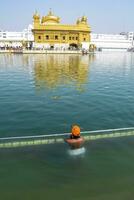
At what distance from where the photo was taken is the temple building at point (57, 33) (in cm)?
8531

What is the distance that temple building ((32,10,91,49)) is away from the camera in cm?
8531

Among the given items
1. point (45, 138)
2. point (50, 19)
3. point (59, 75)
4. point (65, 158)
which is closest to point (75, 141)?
point (65, 158)

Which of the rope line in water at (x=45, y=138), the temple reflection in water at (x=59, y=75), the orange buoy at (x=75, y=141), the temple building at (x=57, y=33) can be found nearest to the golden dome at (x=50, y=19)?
the temple building at (x=57, y=33)

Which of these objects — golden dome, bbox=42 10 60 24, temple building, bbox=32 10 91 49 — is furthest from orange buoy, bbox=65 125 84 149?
golden dome, bbox=42 10 60 24

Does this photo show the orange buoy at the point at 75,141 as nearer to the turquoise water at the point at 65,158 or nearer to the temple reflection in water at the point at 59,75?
the turquoise water at the point at 65,158

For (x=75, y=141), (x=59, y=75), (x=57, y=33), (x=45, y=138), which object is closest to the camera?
(x=75, y=141)

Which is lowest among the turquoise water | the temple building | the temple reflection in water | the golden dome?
the turquoise water

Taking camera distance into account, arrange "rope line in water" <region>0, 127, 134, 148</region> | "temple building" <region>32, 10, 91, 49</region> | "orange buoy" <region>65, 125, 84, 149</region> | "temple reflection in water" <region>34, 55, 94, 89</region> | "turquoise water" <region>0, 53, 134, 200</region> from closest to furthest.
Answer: "turquoise water" <region>0, 53, 134, 200</region>
"orange buoy" <region>65, 125, 84, 149</region>
"rope line in water" <region>0, 127, 134, 148</region>
"temple reflection in water" <region>34, 55, 94, 89</region>
"temple building" <region>32, 10, 91, 49</region>

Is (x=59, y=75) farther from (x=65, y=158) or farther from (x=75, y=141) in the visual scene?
(x=65, y=158)

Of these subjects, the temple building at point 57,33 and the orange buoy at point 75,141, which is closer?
the orange buoy at point 75,141

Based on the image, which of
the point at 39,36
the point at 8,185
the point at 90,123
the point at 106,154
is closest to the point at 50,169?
the point at 8,185

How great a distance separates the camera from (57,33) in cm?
8638

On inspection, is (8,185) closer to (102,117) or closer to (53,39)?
(102,117)

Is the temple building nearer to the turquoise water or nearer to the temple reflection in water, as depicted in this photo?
the temple reflection in water
